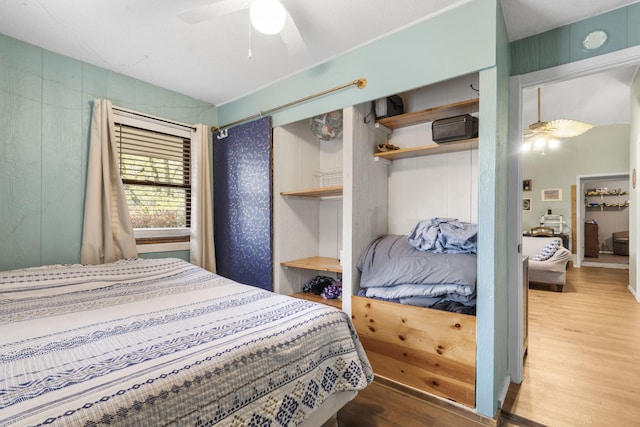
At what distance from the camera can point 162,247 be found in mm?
2789

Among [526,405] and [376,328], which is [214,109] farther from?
[526,405]

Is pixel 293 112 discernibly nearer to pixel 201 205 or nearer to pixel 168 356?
pixel 201 205

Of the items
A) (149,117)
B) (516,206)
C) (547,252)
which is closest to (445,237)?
(516,206)

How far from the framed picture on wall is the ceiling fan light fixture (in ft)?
26.5

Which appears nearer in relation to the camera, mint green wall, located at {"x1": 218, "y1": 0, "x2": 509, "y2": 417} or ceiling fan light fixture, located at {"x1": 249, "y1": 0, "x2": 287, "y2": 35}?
ceiling fan light fixture, located at {"x1": 249, "y1": 0, "x2": 287, "y2": 35}

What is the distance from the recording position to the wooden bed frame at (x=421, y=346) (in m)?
1.72

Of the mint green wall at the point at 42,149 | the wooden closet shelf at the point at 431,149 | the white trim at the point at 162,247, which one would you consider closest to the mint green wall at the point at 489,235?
the wooden closet shelf at the point at 431,149

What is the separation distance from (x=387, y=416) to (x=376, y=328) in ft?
1.65

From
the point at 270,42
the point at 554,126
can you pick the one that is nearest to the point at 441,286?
the point at 270,42

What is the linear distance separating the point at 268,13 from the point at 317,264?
1.81 metres

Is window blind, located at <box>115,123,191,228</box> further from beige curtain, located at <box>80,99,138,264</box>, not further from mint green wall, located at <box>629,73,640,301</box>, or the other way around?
mint green wall, located at <box>629,73,640,301</box>

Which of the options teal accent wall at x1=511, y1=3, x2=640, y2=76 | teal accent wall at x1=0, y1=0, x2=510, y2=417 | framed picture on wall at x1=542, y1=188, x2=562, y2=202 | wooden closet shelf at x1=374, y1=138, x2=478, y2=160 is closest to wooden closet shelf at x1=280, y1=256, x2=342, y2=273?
wooden closet shelf at x1=374, y1=138, x2=478, y2=160

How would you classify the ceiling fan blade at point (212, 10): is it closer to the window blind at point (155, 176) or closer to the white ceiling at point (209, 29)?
the white ceiling at point (209, 29)

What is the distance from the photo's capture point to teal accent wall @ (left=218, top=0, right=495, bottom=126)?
5.46ft
